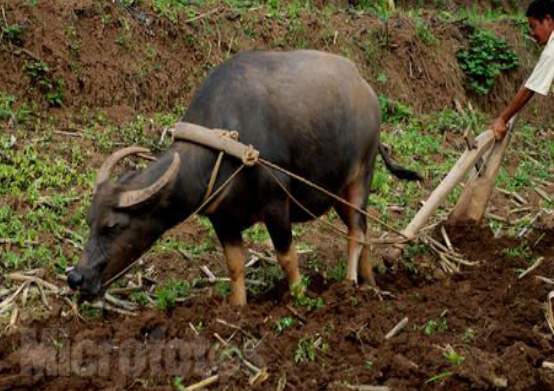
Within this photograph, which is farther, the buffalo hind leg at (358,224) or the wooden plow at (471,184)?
the wooden plow at (471,184)

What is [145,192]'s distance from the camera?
5.05m

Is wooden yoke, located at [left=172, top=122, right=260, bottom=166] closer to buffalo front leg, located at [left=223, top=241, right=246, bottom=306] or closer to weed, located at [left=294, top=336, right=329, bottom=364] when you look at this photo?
buffalo front leg, located at [left=223, top=241, right=246, bottom=306]

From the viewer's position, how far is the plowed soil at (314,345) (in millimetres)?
4406

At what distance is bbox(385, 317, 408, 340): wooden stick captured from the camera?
197 inches

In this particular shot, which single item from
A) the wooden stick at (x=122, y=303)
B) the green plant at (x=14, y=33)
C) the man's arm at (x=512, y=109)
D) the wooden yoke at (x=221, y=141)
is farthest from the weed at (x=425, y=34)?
the wooden stick at (x=122, y=303)

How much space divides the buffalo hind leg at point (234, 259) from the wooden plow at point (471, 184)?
1.34 m

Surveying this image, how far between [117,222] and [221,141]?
759 mm

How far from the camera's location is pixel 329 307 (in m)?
5.40

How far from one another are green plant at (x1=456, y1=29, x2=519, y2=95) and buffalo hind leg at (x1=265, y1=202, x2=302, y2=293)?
24.7 feet

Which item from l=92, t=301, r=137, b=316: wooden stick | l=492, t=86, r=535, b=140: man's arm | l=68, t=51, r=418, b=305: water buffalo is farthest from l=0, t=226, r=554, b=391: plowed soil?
l=492, t=86, r=535, b=140: man's arm

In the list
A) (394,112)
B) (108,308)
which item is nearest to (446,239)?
(108,308)

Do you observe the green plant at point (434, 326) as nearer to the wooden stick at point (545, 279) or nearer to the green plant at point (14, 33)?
the wooden stick at point (545, 279)

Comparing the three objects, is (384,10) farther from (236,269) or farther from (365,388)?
(365,388)

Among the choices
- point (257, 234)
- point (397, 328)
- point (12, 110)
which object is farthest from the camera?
point (12, 110)
